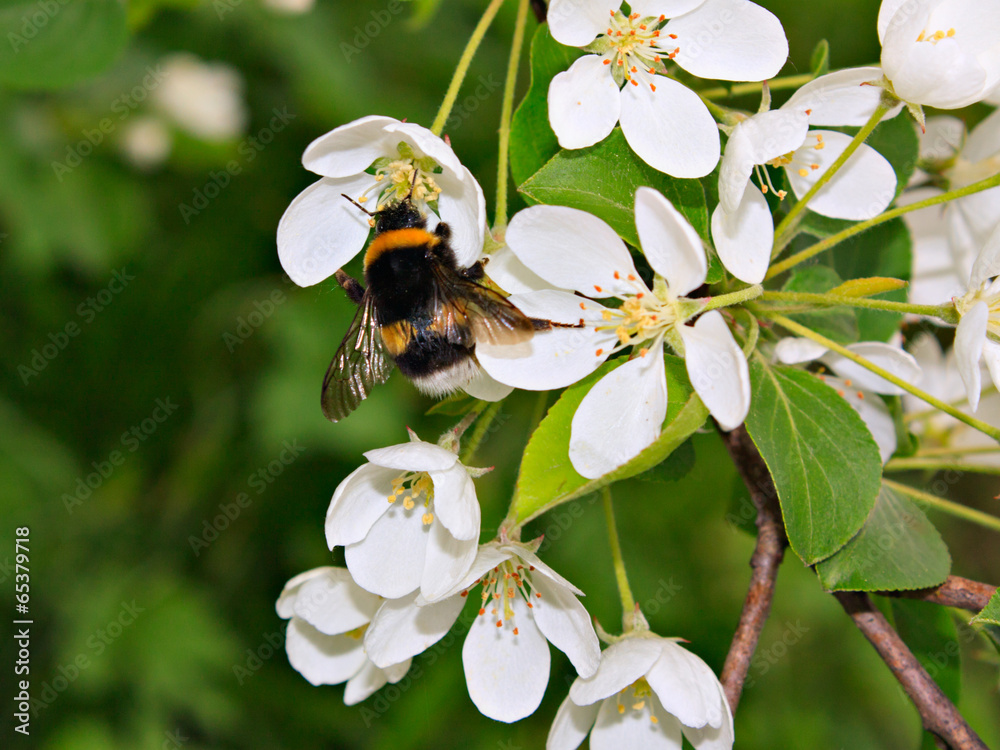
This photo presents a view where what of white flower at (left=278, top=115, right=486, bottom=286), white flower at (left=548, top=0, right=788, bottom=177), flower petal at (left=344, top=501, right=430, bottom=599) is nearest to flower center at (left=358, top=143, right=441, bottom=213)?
white flower at (left=278, top=115, right=486, bottom=286)

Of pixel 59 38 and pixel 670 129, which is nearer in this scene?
pixel 670 129

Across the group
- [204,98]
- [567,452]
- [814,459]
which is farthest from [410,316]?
→ [204,98]

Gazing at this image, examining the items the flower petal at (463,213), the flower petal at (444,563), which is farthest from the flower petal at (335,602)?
the flower petal at (463,213)

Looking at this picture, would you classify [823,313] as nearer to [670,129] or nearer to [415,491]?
[670,129]

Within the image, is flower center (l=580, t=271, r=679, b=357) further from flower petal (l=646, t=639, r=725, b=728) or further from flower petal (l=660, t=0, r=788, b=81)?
flower petal (l=646, t=639, r=725, b=728)

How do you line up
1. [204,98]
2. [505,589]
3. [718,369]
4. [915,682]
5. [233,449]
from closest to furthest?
[718,369]
[915,682]
[505,589]
[233,449]
[204,98]

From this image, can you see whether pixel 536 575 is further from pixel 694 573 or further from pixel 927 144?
pixel 694 573

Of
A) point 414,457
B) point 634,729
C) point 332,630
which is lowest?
point 634,729

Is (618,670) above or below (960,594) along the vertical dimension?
above
